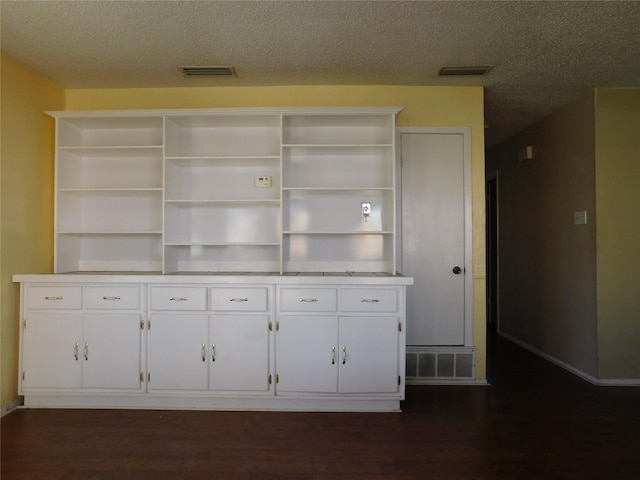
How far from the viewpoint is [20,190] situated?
2816 millimetres

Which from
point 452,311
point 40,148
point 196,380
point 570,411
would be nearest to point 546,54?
Answer: point 452,311

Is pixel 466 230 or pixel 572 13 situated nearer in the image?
pixel 572 13

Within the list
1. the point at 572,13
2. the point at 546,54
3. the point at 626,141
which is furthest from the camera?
the point at 626,141

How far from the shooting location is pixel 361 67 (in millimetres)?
2920

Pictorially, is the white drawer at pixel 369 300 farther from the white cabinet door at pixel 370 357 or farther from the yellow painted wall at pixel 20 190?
the yellow painted wall at pixel 20 190

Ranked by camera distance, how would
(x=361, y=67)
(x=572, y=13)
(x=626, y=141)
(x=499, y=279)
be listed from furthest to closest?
(x=499, y=279) → (x=626, y=141) → (x=361, y=67) → (x=572, y=13)

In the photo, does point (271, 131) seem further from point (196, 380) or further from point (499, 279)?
point (499, 279)

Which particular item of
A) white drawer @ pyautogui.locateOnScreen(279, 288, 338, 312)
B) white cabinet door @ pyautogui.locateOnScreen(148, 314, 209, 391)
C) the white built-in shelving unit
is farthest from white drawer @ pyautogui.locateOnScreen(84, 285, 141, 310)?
white drawer @ pyautogui.locateOnScreen(279, 288, 338, 312)

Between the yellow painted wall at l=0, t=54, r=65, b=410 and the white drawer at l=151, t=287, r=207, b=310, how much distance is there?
1022 millimetres

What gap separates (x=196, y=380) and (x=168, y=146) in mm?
1774

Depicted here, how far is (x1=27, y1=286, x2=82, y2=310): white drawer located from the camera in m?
2.75

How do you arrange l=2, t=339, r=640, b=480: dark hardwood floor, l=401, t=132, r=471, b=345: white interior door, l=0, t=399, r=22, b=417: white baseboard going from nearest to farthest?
l=2, t=339, r=640, b=480: dark hardwood floor
l=0, t=399, r=22, b=417: white baseboard
l=401, t=132, r=471, b=345: white interior door

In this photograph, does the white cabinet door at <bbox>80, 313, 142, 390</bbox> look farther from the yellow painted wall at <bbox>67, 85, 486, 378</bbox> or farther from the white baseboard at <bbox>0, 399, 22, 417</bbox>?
the yellow painted wall at <bbox>67, 85, 486, 378</bbox>

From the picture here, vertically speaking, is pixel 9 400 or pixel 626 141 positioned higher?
pixel 626 141
